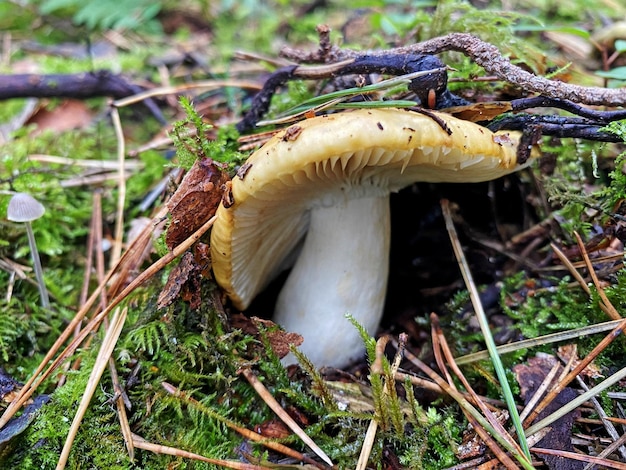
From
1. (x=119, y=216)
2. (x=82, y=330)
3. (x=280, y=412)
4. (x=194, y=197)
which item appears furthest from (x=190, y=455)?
(x=119, y=216)

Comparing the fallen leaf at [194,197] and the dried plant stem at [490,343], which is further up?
the fallen leaf at [194,197]

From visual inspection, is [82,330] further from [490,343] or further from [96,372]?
[490,343]

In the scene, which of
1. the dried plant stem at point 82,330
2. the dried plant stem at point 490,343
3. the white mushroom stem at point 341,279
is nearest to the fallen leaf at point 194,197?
the dried plant stem at point 82,330

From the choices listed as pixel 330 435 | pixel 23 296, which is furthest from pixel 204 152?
pixel 330 435

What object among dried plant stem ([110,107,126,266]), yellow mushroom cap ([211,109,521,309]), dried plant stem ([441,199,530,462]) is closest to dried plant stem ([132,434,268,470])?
yellow mushroom cap ([211,109,521,309])

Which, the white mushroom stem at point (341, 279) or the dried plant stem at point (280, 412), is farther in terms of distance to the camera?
the white mushroom stem at point (341, 279)

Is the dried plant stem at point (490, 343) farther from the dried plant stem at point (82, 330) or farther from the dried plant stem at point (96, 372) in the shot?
the dried plant stem at point (96, 372)
